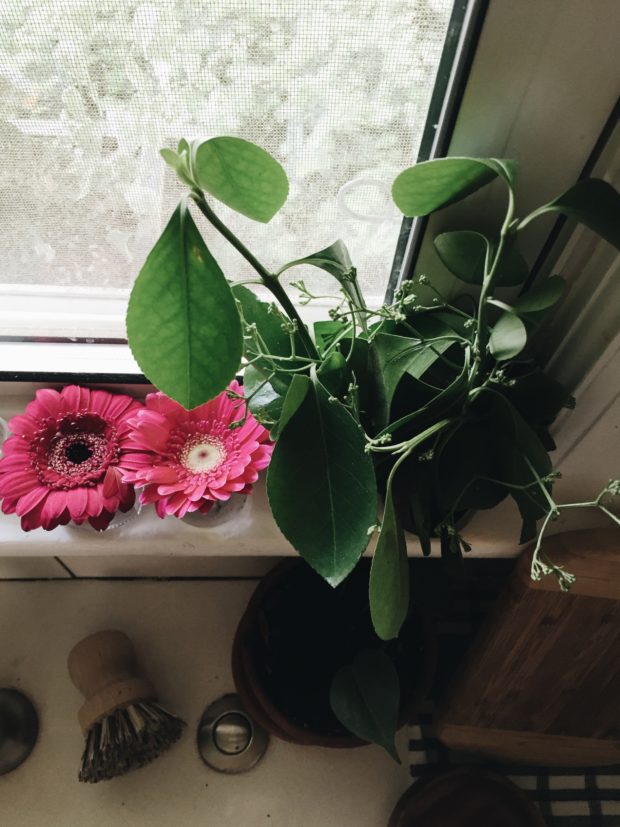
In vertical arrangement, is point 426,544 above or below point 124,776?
above

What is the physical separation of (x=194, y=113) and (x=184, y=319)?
192 mm

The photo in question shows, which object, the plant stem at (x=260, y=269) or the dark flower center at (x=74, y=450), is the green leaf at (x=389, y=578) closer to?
the plant stem at (x=260, y=269)

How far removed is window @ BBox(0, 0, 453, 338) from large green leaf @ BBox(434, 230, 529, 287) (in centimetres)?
8

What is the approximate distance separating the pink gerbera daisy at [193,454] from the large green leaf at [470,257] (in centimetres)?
21

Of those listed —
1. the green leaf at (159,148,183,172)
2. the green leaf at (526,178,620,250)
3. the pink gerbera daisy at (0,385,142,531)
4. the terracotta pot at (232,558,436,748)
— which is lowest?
the terracotta pot at (232,558,436,748)

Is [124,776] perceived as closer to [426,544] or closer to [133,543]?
[133,543]

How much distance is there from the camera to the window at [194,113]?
0.41 meters

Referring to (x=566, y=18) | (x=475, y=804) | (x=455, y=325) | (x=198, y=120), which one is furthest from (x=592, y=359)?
(x=475, y=804)

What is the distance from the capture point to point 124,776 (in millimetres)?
834

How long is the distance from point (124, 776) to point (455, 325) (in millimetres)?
722

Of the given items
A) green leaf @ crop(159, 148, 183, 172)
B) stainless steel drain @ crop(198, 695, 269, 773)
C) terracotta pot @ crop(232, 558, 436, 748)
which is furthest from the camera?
stainless steel drain @ crop(198, 695, 269, 773)

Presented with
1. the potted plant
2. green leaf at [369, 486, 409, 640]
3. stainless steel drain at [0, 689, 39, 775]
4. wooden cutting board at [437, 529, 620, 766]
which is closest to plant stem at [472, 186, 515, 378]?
the potted plant

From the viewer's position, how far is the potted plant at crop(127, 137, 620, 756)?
0.36m

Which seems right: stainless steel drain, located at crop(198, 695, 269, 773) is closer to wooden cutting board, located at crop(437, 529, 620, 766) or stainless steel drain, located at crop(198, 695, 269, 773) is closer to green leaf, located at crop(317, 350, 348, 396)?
wooden cutting board, located at crop(437, 529, 620, 766)
